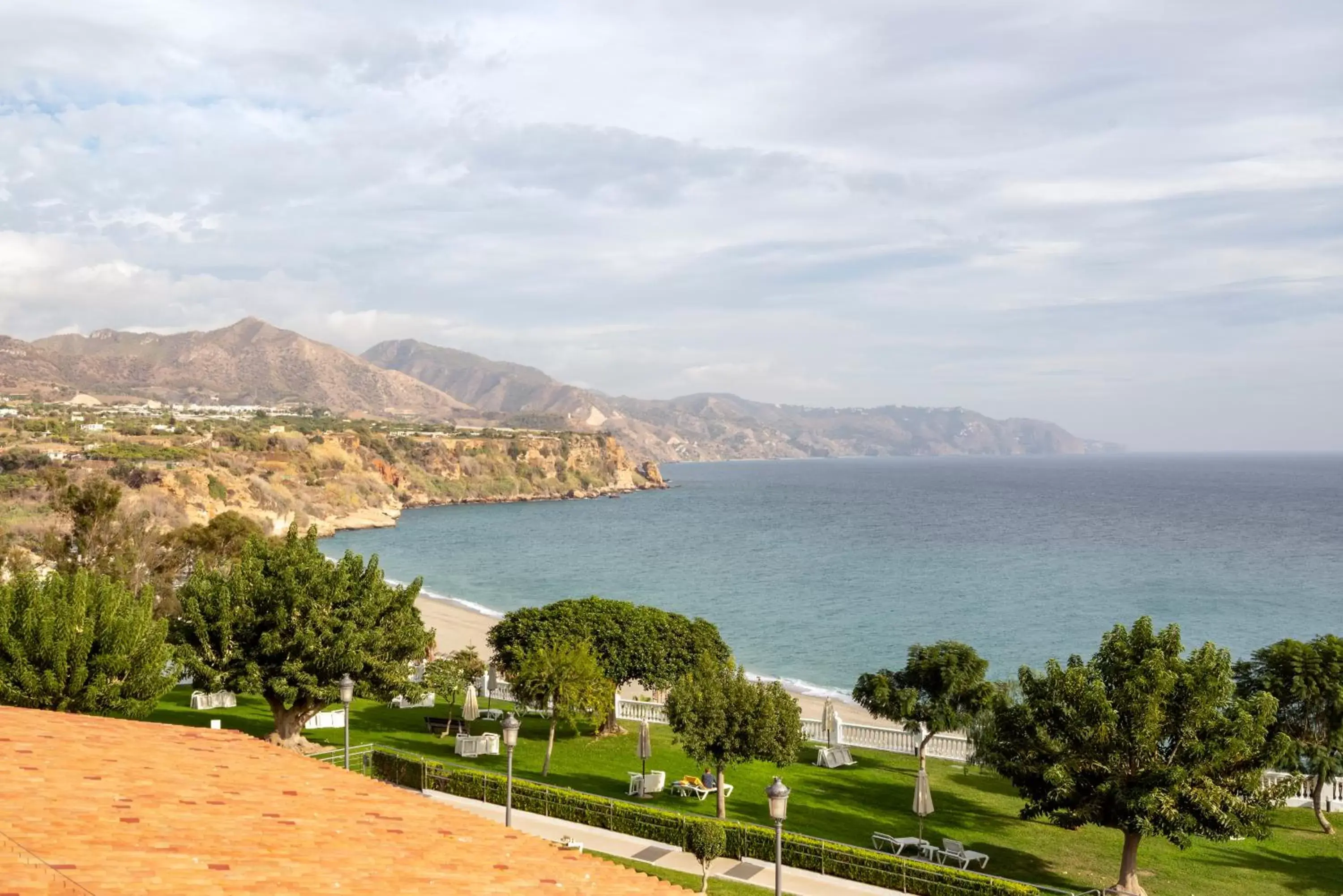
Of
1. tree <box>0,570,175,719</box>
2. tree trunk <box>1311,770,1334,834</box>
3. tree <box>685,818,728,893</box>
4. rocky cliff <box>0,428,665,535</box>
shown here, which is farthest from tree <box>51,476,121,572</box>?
tree trunk <box>1311,770,1334,834</box>

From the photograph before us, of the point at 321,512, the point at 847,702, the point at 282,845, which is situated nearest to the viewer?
the point at 282,845

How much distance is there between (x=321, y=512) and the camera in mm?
120500

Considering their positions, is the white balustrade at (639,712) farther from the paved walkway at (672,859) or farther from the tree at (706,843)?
the tree at (706,843)

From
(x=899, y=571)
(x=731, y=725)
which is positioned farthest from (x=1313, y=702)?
(x=899, y=571)

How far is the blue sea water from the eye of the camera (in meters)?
56.7

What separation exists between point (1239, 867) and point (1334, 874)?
6.12 feet

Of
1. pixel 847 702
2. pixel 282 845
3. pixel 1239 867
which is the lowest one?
pixel 847 702

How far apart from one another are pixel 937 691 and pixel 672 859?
1149 cm

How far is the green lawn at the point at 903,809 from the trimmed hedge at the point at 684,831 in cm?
265

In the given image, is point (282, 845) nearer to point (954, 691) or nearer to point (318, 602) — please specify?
point (318, 602)

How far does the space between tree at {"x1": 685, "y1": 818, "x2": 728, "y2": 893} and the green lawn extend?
4630 mm

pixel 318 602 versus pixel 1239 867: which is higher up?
pixel 318 602

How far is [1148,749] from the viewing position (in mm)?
16484

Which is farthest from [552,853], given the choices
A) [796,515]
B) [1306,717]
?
[796,515]
